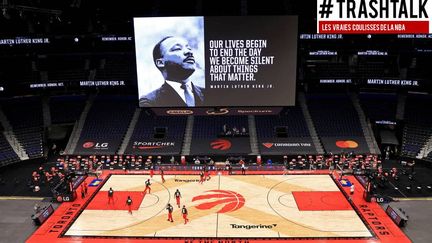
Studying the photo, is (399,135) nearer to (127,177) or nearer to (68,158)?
(127,177)

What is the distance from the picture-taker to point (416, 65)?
4922 centimetres

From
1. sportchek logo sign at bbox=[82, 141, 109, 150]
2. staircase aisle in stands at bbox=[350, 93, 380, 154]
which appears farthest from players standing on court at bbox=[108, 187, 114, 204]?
A: staircase aisle in stands at bbox=[350, 93, 380, 154]

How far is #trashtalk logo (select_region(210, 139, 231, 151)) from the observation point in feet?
144

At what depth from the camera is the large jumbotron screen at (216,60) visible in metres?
38.6

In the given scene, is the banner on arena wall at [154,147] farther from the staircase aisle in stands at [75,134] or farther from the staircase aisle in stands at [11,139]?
the staircase aisle in stands at [11,139]

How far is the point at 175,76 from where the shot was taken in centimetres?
3978

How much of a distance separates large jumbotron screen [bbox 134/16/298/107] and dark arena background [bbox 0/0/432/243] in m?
0.10

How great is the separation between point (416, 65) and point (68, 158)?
136 feet

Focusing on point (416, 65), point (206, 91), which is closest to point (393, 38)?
point (416, 65)

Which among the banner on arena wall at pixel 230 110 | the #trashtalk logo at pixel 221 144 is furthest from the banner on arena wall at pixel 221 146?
the banner on arena wall at pixel 230 110

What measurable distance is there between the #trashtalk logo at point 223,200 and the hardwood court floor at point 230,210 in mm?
75

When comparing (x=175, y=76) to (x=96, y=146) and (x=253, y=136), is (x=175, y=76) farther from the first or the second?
(x=96, y=146)

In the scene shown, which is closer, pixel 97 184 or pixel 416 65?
pixel 97 184

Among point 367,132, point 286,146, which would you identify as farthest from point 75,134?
point 367,132
